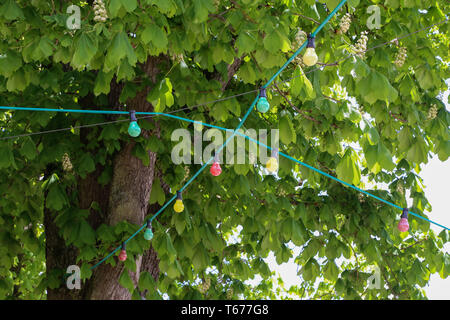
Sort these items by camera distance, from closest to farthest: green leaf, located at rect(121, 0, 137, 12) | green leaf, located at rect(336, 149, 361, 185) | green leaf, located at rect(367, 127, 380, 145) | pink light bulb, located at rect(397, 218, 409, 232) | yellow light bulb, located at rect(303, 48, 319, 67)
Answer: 1. green leaf, located at rect(121, 0, 137, 12)
2. yellow light bulb, located at rect(303, 48, 319, 67)
3. green leaf, located at rect(367, 127, 380, 145)
4. green leaf, located at rect(336, 149, 361, 185)
5. pink light bulb, located at rect(397, 218, 409, 232)

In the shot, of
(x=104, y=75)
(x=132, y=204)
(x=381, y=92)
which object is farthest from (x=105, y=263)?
(x=381, y=92)

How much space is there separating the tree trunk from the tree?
1 cm

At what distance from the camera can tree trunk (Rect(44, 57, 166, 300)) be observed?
4898 millimetres

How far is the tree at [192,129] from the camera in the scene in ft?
12.3

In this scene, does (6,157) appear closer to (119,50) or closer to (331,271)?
(119,50)

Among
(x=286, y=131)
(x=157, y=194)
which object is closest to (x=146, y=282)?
(x=157, y=194)

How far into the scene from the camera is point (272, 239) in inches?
222

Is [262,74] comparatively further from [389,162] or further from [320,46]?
[389,162]

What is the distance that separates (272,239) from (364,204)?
1.01 meters

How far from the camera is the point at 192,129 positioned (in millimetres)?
5125

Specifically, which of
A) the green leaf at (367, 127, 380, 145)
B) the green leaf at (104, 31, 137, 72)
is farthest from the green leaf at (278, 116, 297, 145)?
the green leaf at (104, 31, 137, 72)

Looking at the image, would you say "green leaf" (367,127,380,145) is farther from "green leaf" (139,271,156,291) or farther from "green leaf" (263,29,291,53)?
"green leaf" (139,271,156,291)

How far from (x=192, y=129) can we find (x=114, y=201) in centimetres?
80

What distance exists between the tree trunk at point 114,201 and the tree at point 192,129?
0.04 ft
